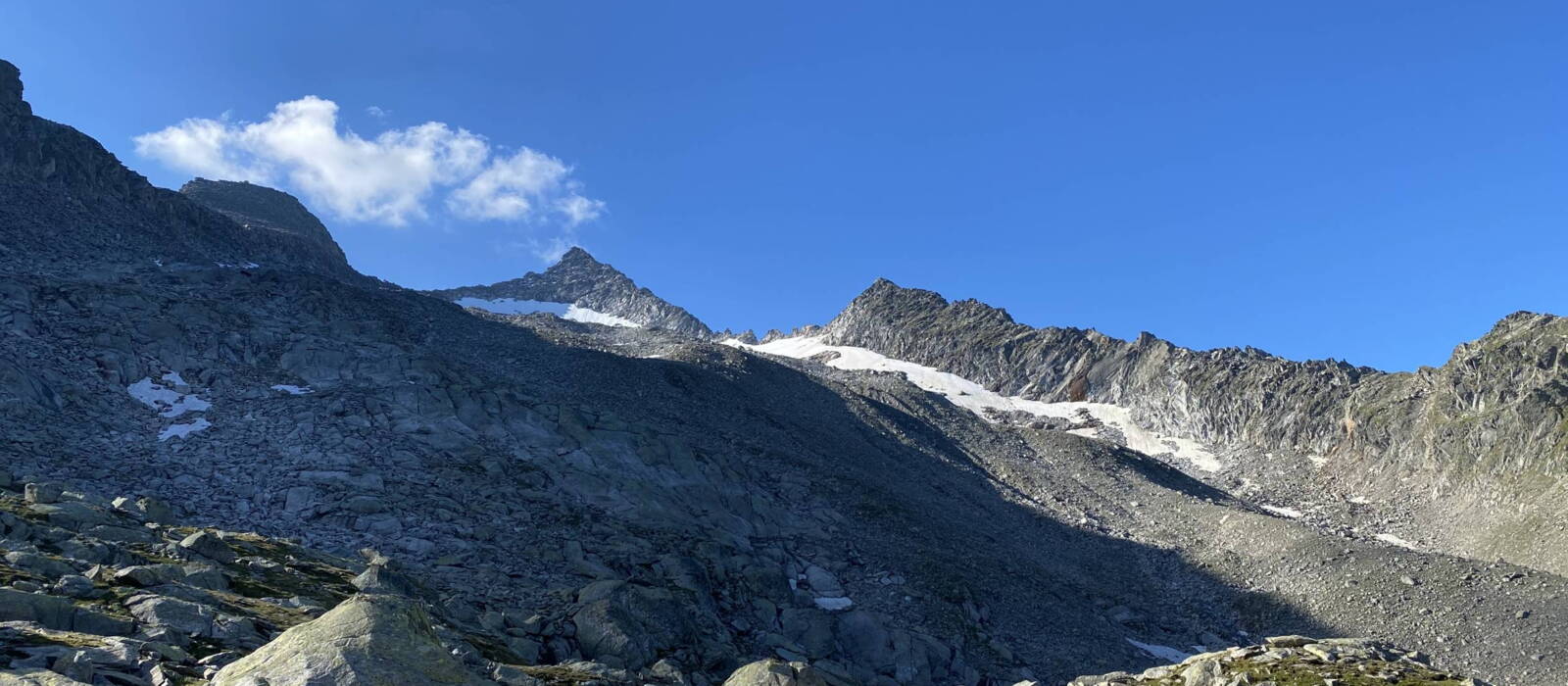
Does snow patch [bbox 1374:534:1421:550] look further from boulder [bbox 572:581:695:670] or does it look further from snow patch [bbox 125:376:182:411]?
snow patch [bbox 125:376:182:411]

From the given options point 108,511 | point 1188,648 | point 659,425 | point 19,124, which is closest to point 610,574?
point 108,511

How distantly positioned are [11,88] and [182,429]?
61.1m

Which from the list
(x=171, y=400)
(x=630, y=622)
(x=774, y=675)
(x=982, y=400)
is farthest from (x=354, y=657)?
(x=982, y=400)

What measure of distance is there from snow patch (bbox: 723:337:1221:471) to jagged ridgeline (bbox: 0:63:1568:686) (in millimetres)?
20538

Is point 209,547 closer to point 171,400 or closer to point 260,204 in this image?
point 171,400

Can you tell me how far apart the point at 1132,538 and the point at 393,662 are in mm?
72357

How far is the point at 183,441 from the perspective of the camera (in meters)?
37.3

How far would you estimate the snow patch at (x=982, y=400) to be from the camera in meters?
124

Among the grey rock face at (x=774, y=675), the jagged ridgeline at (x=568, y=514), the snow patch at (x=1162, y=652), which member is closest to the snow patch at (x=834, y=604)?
the jagged ridgeline at (x=568, y=514)

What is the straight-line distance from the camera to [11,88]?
77.0m

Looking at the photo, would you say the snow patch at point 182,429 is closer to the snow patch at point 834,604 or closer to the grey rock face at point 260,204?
the snow patch at point 834,604

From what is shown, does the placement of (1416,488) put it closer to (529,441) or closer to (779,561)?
(779,561)

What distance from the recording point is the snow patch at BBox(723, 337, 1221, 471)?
124375 millimetres

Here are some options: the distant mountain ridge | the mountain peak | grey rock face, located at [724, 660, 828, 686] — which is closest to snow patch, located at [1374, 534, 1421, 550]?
grey rock face, located at [724, 660, 828, 686]
